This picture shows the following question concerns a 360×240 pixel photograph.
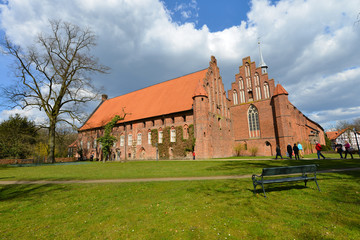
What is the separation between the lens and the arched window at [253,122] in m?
32.2

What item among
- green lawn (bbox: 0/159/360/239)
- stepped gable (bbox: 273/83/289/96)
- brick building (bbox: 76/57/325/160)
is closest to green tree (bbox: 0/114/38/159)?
brick building (bbox: 76/57/325/160)

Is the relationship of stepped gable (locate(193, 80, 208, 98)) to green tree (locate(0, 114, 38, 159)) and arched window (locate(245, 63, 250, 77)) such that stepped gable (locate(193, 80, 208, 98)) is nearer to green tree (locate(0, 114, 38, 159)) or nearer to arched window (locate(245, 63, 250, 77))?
arched window (locate(245, 63, 250, 77))

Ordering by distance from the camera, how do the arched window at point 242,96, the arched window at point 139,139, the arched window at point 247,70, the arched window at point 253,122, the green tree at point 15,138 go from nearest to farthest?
1. the green tree at point 15,138
2. the arched window at point 253,122
3. the arched window at point 139,139
4. the arched window at point 247,70
5. the arched window at point 242,96

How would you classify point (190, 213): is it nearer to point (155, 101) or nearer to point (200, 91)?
point (200, 91)

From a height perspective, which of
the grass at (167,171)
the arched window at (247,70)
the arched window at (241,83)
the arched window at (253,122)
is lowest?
the grass at (167,171)

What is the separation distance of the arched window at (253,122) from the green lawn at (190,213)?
2591cm

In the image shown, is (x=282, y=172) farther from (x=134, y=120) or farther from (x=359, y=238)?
(x=134, y=120)

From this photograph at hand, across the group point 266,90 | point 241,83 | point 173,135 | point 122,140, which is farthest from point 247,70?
point 122,140

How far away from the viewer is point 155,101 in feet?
112

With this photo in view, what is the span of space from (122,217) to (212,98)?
26210mm

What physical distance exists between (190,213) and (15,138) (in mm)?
37866

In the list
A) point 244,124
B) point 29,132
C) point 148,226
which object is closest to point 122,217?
point 148,226

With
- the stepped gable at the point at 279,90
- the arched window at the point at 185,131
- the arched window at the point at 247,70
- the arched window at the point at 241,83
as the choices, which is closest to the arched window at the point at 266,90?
the stepped gable at the point at 279,90

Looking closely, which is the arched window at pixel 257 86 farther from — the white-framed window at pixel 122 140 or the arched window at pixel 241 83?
the white-framed window at pixel 122 140
